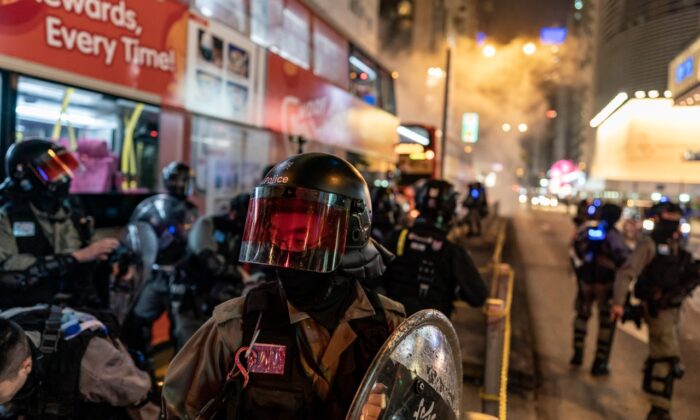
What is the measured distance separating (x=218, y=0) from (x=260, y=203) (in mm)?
4988

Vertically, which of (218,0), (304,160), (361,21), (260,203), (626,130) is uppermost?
(361,21)

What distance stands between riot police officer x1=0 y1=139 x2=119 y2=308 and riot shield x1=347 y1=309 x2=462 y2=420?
2.48m

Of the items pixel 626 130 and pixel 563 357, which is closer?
pixel 626 130

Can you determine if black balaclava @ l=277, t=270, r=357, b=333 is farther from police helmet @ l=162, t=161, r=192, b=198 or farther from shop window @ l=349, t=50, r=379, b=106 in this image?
shop window @ l=349, t=50, r=379, b=106

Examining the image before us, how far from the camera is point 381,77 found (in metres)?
12.1

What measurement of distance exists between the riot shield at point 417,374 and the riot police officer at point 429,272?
62.0 inches

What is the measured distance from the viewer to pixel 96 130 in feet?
16.1

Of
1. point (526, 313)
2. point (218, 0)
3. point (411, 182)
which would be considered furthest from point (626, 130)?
point (411, 182)

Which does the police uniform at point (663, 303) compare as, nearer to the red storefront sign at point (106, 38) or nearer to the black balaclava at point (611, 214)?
the black balaclava at point (611, 214)

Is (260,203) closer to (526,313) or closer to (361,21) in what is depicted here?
(526,313)

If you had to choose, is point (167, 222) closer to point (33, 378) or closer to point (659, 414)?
point (33, 378)

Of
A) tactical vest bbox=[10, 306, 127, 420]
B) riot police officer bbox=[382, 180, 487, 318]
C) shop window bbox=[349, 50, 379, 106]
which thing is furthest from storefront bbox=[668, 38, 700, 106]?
shop window bbox=[349, 50, 379, 106]

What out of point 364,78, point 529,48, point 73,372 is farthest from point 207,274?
point 529,48

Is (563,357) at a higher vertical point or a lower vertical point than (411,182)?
lower
